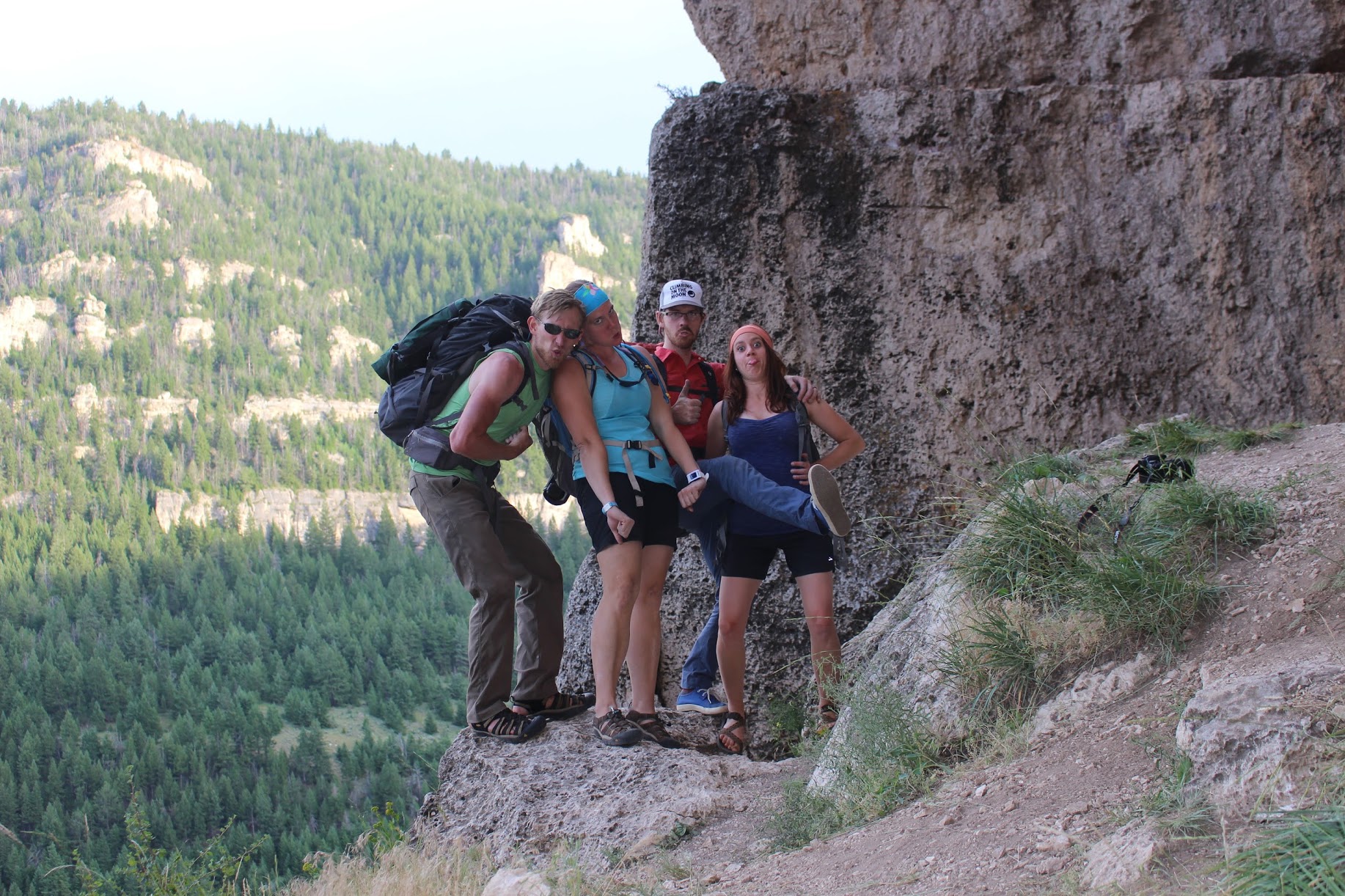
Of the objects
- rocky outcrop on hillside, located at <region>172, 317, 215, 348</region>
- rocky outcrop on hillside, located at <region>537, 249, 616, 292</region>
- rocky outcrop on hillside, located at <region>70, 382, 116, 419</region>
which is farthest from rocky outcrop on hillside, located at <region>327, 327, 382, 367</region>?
rocky outcrop on hillside, located at <region>70, 382, 116, 419</region>

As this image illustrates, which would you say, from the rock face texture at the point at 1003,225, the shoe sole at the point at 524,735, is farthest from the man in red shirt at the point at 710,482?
the rock face texture at the point at 1003,225

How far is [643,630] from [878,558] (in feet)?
7.34

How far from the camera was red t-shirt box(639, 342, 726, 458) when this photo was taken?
5719 millimetres

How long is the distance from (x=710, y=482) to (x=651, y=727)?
3.83 feet

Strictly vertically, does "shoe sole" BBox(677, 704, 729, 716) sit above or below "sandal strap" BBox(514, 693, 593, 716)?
below

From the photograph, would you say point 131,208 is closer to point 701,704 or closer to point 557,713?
point 557,713

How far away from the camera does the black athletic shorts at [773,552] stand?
5.39 meters

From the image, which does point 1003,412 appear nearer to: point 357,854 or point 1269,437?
point 1269,437

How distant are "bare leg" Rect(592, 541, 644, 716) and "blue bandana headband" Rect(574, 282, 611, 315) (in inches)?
41.4

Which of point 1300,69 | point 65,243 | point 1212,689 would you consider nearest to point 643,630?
point 1212,689

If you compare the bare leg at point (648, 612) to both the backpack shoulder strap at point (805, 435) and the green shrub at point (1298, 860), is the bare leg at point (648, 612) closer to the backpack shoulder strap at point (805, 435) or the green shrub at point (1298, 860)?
the backpack shoulder strap at point (805, 435)

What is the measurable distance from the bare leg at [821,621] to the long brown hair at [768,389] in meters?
0.82

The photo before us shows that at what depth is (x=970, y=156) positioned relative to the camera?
7.14 meters

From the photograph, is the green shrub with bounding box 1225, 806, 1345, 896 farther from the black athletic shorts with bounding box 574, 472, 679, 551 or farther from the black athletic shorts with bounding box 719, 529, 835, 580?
the black athletic shorts with bounding box 574, 472, 679, 551
